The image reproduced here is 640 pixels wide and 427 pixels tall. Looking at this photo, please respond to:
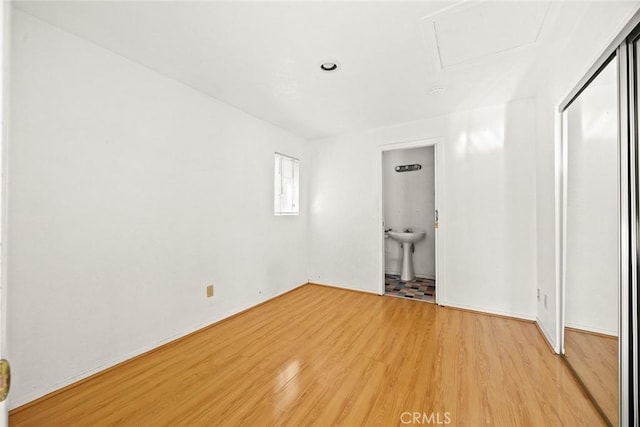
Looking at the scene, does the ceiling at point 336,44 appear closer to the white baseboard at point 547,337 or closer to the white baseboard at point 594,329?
the white baseboard at point 594,329

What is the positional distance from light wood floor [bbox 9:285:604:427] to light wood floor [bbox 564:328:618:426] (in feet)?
0.33

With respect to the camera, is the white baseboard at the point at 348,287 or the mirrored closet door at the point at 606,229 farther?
the white baseboard at the point at 348,287

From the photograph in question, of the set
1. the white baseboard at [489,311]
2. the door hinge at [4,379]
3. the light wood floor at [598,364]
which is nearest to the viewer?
the door hinge at [4,379]

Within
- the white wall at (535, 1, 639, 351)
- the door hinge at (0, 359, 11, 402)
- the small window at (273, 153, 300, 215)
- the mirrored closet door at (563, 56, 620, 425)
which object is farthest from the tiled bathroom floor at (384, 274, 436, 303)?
the door hinge at (0, 359, 11, 402)

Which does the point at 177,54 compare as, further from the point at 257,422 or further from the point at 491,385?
the point at 491,385

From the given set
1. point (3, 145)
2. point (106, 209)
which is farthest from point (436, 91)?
point (106, 209)

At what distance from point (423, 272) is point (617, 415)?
11.2 ft

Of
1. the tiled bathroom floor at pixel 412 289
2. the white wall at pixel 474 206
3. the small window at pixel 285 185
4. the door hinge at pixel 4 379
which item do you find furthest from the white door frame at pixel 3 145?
the tiled bathroom floor at pixel 412 289

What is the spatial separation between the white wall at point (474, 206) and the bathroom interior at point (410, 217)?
0.86 meters

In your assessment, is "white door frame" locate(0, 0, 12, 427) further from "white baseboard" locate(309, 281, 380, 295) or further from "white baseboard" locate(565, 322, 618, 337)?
"white baseboard" locate(309, 281, 380, 295)

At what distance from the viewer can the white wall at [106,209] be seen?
1.65m

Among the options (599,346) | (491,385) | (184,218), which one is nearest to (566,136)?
(599,346)

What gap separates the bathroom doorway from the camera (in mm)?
4533

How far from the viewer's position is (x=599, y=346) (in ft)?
5.15
